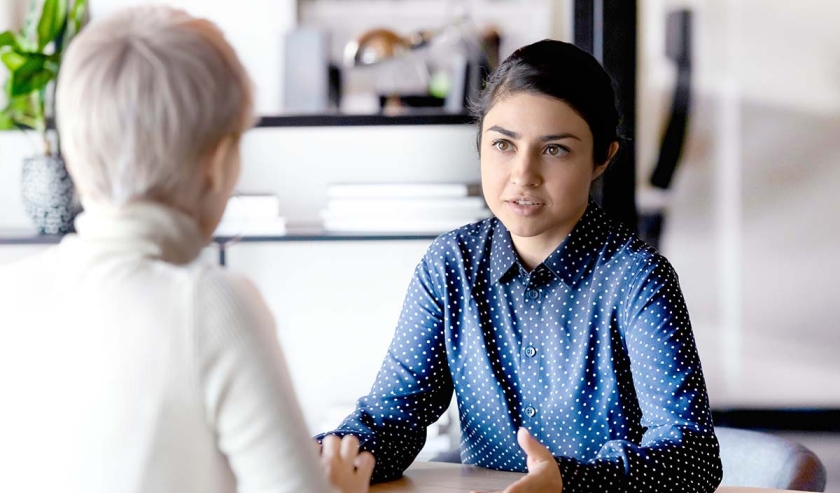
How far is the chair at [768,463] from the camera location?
1.45 metres

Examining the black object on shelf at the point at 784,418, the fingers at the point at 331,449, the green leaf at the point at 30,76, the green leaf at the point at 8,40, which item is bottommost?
the black object on shelf at the point at 784,418

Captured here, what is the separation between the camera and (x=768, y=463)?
1526mm

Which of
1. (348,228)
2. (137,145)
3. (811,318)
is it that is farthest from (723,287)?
(137,145)

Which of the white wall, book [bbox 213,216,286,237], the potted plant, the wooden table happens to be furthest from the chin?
the potted plant

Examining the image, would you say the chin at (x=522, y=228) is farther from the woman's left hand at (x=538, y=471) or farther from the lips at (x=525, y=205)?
the woman's left hand at (x=538, y=471)

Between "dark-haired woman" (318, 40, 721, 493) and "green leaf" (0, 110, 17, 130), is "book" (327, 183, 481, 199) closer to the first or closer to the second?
"dark-haired woman" (318, 40, 721, 493)

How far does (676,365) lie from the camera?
1383 mm

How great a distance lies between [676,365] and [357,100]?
5.08 feet

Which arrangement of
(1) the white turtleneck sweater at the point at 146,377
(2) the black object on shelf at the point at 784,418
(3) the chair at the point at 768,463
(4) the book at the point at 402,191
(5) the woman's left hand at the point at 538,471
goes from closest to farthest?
(1) the white turtleneck sweater at the point at 146,377, (5) the woman's left hand at the point at 538,471, (3) the chair at the point at 768,463, (4) the book at the point at 402,191, (2) the black object on shelf at the point at 784,418

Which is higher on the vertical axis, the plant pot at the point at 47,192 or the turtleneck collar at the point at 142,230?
the turtleneck collar at the point at 142,230

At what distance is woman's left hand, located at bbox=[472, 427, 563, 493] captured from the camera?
1164 millimetres

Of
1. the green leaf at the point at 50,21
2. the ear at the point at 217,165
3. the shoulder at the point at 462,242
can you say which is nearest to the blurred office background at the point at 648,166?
the green leaf at the point at 50,21

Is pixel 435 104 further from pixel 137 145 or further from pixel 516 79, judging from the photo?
pixel 137 145

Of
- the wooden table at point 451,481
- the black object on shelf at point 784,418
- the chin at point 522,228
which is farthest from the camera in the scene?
the black object on shelf at point 784,418
